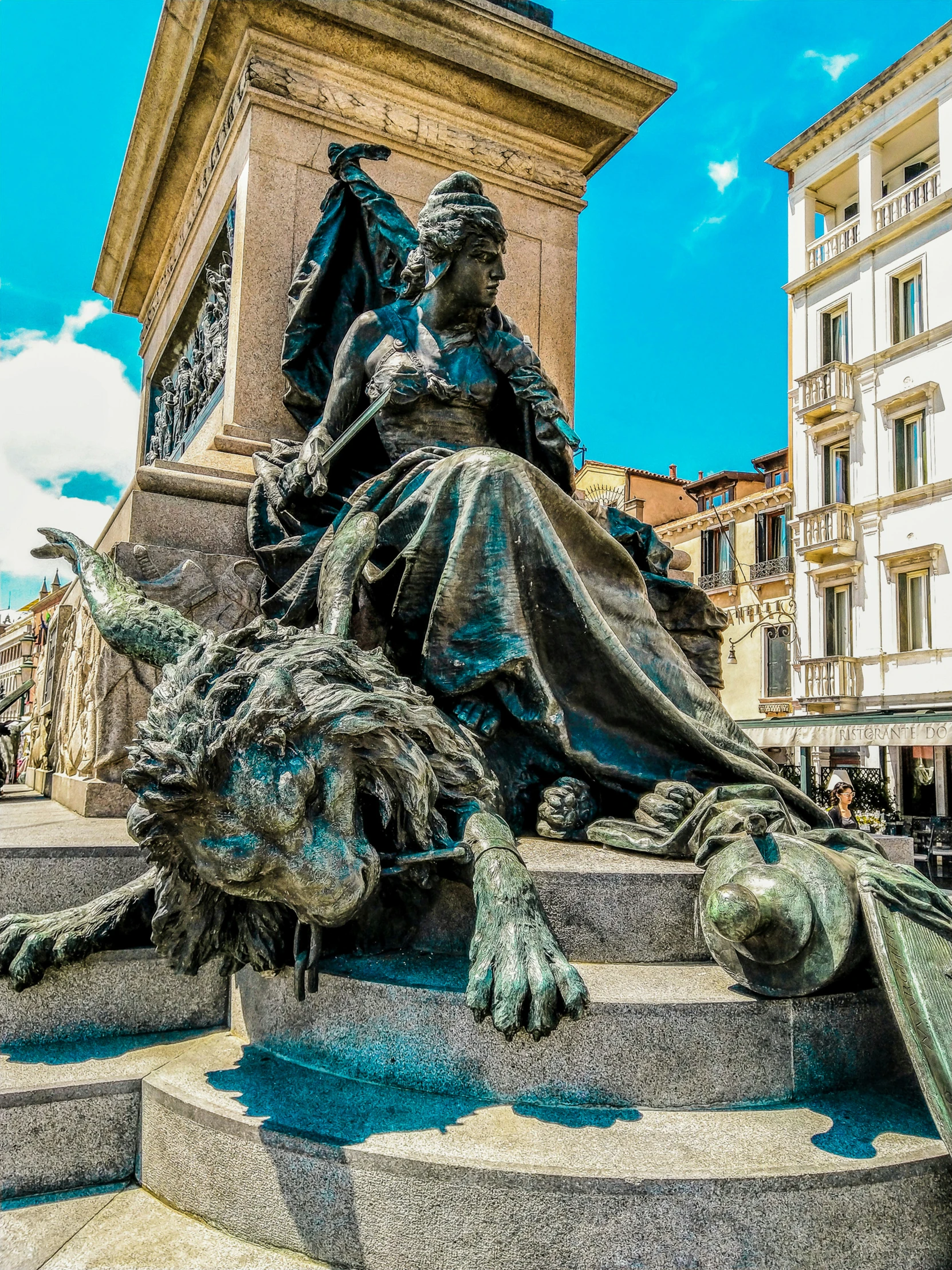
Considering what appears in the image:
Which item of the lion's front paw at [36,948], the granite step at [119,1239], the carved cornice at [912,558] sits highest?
the carved cornice at [912,558]

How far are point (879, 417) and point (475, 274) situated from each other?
81.9 feet

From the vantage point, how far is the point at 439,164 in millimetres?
5555

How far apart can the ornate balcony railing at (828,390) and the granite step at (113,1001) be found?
89.2ft

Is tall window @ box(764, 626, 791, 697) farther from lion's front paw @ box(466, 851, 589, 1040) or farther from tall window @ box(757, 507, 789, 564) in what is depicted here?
lion's front paw @ box(466, 851, 589, 1040)

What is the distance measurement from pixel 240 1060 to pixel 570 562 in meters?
1.69

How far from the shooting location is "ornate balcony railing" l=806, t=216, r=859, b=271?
27.5m

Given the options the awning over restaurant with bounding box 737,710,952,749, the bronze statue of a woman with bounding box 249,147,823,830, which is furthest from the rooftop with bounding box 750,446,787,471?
the bronze statue of a woman with bounding box 249,147,823,830

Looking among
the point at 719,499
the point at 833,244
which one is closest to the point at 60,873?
the point at 833,244

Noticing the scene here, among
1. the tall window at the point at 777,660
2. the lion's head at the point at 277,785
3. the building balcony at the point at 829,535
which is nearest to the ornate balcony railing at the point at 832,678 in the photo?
the tall window at the point at 777,660

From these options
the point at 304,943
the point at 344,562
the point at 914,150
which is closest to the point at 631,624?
the point at 344,562

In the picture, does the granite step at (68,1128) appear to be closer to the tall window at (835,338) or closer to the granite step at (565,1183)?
the granite step at (565,1183)

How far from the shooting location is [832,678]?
25.3 metres

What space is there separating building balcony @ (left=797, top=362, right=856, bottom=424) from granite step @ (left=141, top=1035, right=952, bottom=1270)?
1075 inches

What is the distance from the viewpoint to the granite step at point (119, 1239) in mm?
1716
